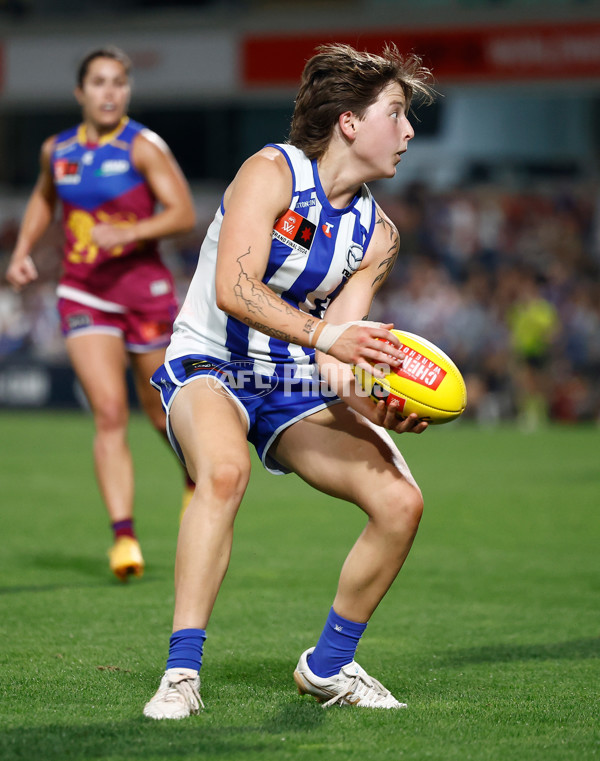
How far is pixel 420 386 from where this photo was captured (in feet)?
12.1

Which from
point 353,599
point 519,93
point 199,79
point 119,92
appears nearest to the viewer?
point 353,599

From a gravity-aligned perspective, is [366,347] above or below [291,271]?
below

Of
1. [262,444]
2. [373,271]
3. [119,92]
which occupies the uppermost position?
[119,92]

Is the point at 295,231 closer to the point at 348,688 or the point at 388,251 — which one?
the point at 388,251

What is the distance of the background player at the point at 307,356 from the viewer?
363 centimetres

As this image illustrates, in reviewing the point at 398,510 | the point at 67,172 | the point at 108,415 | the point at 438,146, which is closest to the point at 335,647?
the point at 398,510

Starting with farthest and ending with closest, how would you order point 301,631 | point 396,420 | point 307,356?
point 301,631 < point 307,356 < point 396,420

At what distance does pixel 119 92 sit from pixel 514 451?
7930 millimetres

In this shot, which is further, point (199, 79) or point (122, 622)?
point (199, 79)

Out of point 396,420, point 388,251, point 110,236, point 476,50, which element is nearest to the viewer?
point 396,420

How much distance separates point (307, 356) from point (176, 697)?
4.15ft

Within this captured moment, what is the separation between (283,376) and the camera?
13.2 ft

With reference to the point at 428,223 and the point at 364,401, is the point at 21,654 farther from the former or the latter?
the point at 428,223

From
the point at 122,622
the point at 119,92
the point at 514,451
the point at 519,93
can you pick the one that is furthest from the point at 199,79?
the point at 122,622
